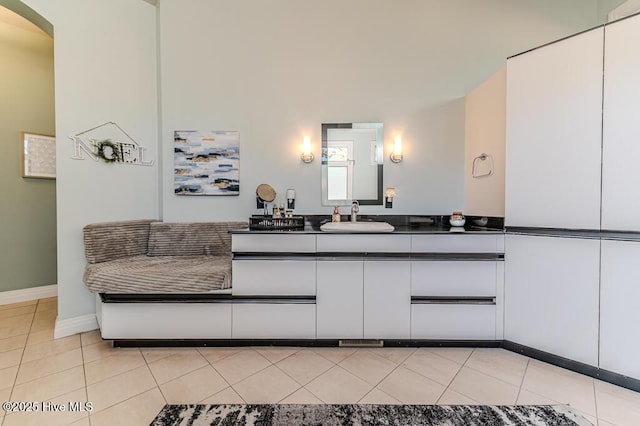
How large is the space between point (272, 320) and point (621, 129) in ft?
9.06

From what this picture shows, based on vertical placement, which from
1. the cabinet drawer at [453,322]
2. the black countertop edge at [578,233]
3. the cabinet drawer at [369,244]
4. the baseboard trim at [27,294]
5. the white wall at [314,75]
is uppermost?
the white wall at [314,75]

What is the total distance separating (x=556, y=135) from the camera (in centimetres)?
187

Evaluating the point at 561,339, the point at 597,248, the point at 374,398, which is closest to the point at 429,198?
the point at 597,248

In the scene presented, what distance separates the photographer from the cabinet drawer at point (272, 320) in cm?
205

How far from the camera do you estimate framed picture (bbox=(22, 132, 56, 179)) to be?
120 inches

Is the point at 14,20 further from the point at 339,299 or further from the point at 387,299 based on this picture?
the point at 387,299

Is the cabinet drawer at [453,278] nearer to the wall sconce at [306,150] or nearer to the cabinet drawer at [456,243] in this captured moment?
the cabinet drawer at [456,243]

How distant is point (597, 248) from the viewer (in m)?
1.72

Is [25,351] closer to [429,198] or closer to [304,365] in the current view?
[304,365]

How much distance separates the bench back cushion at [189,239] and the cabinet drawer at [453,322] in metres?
1.82

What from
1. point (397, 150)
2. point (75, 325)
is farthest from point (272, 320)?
point (397, 150)

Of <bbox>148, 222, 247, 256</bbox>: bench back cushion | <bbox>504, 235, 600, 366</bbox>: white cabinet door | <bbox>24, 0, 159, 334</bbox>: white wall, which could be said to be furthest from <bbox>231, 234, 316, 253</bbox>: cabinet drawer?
<bbox>504, 235, 600, 366</bbox>: white cabinet door

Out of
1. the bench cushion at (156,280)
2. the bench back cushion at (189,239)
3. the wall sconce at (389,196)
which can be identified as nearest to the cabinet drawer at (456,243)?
the wall sconce at (389,196)

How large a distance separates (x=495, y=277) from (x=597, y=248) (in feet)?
2.08
